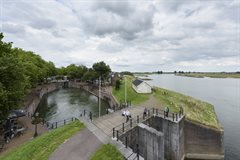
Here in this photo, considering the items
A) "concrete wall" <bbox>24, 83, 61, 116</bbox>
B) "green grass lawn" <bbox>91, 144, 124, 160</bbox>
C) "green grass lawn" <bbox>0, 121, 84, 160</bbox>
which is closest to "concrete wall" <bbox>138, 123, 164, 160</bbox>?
"green grass lawn" <bbox>91, 144, 124, 160</bbox>

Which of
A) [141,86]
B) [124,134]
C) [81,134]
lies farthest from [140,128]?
[141,86]

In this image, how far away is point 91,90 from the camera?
64625 mm

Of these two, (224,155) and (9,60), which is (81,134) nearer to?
(9,60)

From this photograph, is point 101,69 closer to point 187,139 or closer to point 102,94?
A: point 102,94

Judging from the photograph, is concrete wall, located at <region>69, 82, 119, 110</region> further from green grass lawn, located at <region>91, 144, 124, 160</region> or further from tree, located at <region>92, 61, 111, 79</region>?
green grass lawn, located at <region>91, 144, 124, 160</region>

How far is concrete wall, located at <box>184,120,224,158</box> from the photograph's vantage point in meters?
18.5

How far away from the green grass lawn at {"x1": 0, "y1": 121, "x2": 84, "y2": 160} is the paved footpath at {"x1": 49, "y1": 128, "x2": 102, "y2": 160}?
56cm

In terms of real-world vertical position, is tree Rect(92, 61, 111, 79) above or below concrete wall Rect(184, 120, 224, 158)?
above

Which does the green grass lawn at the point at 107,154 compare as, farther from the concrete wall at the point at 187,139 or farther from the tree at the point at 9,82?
the tree at the point at 9,82

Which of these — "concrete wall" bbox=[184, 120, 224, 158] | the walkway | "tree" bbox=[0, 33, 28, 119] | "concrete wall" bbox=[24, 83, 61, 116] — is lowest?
"concrete wall" bbox=[184, 120, 224, 158]

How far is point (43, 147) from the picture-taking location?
1246cm

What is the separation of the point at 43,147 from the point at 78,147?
2.82 m

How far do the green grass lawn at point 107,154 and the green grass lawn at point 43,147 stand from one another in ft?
10.9

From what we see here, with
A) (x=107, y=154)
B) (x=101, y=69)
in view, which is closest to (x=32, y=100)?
(x=101, y=69)
